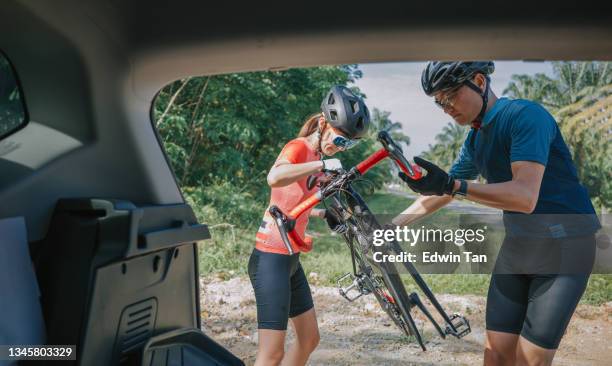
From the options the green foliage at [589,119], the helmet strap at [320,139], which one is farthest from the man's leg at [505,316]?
the green foliage at [589,119]

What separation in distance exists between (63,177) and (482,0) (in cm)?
83

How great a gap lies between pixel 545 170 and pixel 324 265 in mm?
4764

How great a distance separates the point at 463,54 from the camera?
1099 millimetres

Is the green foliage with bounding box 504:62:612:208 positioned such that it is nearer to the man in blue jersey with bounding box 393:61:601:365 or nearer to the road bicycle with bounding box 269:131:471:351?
the road bicycle with bounding box 269:131:471:351

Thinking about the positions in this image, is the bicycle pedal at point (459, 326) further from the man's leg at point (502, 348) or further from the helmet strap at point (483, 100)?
the helmet strap at point (483, 100)

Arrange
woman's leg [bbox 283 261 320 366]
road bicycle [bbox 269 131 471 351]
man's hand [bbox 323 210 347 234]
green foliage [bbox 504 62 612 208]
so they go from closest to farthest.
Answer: road bicycle [bbox 269 131 471 351], woman's leg [bbox 283 261 320 366], man's hand [bbox 323 210 347 234], green foliage [bbox 504 62 612 208]

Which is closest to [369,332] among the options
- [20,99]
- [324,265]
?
[324,265]

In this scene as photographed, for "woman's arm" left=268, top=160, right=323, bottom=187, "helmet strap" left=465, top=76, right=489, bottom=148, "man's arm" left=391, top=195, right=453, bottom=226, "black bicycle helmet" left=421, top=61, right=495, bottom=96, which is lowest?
"man's arm" left=391, top=195, right=453, bottom=226

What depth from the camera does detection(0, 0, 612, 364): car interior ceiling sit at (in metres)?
1.00

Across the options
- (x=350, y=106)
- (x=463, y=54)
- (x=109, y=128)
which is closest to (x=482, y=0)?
(x=463, y=54)

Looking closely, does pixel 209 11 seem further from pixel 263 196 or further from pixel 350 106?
pixel 263 196

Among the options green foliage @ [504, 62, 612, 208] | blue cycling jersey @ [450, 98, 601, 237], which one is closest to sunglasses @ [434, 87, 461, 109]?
blue cycling jersey @ [450, 98, 601, 237]

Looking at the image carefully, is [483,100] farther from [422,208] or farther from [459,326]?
[459,326]

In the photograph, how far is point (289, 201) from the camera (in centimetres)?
210
